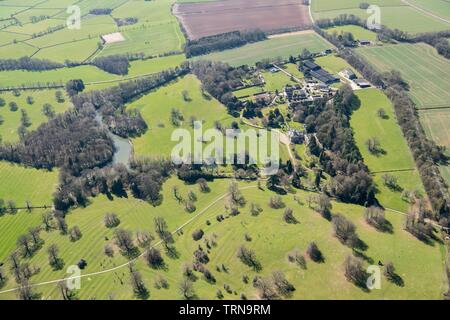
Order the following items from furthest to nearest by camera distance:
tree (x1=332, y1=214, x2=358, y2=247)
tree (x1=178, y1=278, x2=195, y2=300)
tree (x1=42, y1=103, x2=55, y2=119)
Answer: tree (x1=42, y1=103, x2=55, y2=119), tree (x1=332, y1=214, x2=358, y2=247), tree (x1=178, y1=278, x2=195, y2=300)

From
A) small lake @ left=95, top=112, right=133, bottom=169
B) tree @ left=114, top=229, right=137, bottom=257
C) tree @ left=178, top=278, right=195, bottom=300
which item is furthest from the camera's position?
small lake @ left=95, top=112, right=133, bottom=169

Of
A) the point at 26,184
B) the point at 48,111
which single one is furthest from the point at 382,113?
the point at 48,111

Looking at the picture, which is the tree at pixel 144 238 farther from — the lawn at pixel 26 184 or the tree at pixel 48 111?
the tree at pixel 48 111

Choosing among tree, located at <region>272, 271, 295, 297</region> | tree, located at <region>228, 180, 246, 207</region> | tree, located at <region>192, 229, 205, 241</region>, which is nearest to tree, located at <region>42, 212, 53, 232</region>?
tree, located at <region>192, 229, 205, 241</region>

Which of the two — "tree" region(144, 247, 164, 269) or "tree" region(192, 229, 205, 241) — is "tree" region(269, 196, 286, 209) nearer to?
"tree" region(192, 229, 205, 241)

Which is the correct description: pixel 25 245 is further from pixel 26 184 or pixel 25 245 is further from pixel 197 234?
pixel 197 234

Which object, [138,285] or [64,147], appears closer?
[138,285]
